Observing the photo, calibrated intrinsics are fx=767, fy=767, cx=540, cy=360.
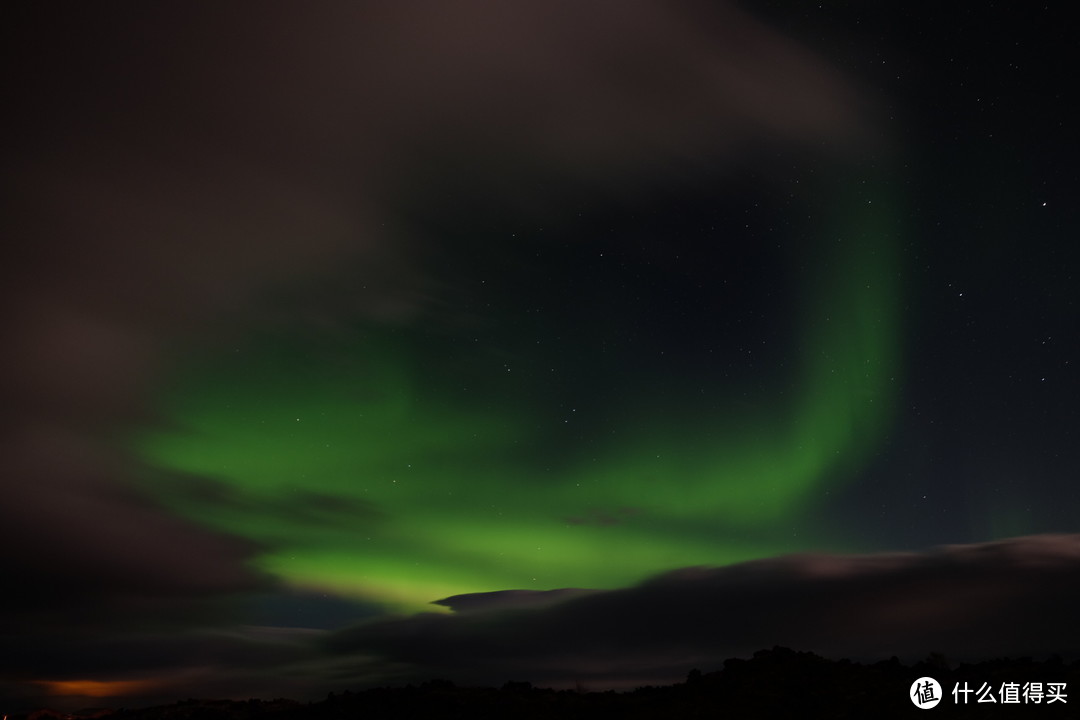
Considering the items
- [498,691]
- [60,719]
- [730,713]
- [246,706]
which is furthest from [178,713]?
[730,713]

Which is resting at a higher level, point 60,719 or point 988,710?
point 988,710

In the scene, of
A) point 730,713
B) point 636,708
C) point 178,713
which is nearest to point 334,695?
point 178,713

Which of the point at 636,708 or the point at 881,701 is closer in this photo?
the point at 881,701

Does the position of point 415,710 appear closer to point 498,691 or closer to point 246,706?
point 498,691

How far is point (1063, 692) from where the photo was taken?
21406mm

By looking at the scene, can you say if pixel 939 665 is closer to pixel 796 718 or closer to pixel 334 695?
pixel 796 718

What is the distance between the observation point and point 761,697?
27156 millimetres

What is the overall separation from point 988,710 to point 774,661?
9.27m

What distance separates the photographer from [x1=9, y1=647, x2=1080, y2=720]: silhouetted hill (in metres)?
22.5

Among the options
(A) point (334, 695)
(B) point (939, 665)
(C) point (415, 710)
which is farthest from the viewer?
(A) point (334, 695)

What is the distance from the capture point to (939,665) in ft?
86.2

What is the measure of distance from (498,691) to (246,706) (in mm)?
15646

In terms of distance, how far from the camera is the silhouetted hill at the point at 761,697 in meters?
22.5

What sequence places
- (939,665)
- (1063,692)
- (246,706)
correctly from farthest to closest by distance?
1. (246,706)
2. (939,665)
3. (1063,692)
